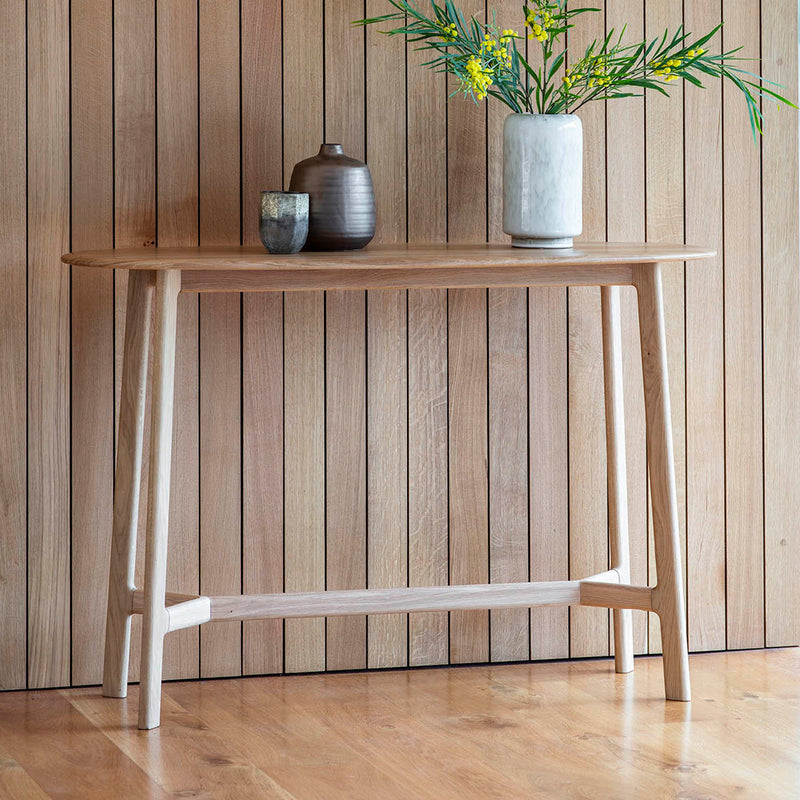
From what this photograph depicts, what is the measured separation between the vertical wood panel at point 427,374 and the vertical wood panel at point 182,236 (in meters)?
0.45

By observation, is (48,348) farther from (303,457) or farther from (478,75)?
(478,75)

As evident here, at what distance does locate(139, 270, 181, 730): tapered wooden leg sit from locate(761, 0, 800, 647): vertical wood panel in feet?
4.43

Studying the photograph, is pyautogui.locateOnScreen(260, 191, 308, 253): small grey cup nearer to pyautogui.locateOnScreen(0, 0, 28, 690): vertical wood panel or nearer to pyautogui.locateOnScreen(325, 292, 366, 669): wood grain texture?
pyautogui.locateOnScreen(325, 292, 366, 669): wood grain texture

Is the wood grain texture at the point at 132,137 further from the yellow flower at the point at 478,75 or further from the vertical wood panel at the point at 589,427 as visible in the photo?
the vertical wood panel at the point at 589,427

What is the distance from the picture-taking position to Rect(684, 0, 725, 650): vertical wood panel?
2648 millimetres

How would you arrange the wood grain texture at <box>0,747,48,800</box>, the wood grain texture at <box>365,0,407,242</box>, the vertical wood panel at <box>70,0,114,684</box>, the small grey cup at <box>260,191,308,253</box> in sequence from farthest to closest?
the wood grain texture at <box>365,0,407,242</box>
the vertical wood panel at <box>70,0,114,684</box>
the small grey cup at <box>260,191,308,253</box>
the wood grain texture at <box>0,747,48,800</box>

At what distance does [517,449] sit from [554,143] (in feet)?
2.22

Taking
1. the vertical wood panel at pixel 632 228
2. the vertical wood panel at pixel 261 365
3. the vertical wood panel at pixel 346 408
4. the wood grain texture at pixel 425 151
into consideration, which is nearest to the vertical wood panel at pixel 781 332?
the vertical wood panel at pixel 632 228

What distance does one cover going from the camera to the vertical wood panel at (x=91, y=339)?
94.3 inches

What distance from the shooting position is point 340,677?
99.7 inches

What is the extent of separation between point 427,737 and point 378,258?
2.79ft

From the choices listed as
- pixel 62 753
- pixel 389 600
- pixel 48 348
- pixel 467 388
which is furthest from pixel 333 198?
pixel 62 753

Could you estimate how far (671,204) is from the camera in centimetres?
265

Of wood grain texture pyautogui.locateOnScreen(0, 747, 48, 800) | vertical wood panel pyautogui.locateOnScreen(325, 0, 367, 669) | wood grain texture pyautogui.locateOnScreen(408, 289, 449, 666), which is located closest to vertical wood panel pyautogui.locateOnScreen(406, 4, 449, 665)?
wood grain texture pyautogui.locateOnScreen(408, 289, 449, 666)
